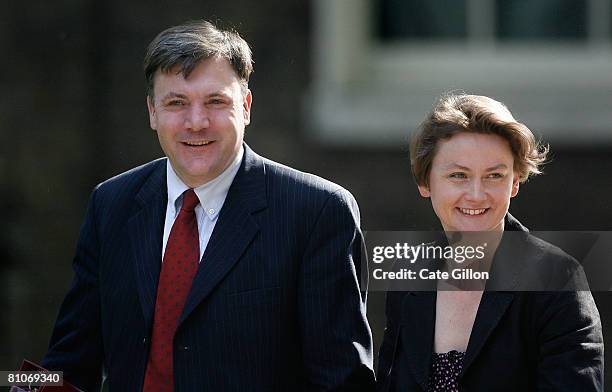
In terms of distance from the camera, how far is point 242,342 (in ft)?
9.70

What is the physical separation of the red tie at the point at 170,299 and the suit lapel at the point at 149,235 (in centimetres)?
2

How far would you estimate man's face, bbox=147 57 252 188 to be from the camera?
9.78ft

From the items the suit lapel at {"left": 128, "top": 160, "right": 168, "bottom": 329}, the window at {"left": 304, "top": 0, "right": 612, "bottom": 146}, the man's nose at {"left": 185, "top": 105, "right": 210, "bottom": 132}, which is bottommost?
the suit lapel at {"left": 128, "top": 160, "right": 168, "bottom": 329}

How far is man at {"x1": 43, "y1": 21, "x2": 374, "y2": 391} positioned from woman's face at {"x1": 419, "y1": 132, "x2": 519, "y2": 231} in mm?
277

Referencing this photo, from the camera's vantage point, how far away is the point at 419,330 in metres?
2.92

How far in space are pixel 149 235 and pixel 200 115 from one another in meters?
0.37

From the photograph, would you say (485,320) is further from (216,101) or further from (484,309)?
(216,101)

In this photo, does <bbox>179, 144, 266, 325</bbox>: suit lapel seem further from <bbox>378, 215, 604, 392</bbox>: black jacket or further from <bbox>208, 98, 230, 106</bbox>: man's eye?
<bbox>378, 215, 604, 392</bbox>: black jacket

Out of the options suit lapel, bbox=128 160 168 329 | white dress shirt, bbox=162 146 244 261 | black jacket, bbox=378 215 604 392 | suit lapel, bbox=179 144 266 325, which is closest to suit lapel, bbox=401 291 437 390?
A: black jacket, bbox=378 215 604 392

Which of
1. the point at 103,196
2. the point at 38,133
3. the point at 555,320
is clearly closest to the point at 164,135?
the point at 103,196

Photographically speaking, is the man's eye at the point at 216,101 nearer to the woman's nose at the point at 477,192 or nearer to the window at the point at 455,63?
the woman's nose at the point at 477,192

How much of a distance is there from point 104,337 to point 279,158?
10.3 ft

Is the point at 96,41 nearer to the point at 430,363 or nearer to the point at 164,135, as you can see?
the point at 164,135

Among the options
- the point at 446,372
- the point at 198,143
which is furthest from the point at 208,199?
the point at 446,372
